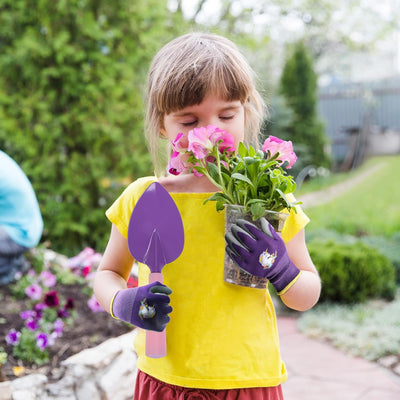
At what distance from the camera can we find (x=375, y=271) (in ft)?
13.5

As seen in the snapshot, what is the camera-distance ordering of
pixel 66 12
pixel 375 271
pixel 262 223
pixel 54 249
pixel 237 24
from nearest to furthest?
pixel 262 223, pixel 375 271, pixel 66 12, pixel 54 249, pixel 237 24

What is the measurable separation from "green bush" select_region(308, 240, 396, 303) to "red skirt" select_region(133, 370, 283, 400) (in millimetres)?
2909

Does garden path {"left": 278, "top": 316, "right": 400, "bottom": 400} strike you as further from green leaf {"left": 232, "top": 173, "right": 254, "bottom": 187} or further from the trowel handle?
green leaf {"left": 232, "top": 173, "right": 254, "bottom": 187}

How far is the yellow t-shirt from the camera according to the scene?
3.79ft

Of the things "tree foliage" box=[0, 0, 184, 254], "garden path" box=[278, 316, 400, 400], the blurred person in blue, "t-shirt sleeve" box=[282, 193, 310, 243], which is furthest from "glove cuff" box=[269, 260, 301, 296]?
"tree foliage" box=[0, 0, 184, 254]

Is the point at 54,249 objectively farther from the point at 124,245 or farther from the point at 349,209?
the point at 349,209

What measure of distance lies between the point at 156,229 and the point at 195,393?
1.26 ft

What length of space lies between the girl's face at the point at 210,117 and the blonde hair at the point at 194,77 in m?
0.01

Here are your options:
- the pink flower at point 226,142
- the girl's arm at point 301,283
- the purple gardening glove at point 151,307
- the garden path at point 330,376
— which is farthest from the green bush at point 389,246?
the purple gardening glove at point 151,307

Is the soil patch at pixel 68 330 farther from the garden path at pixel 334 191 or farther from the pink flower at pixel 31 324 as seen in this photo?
the garden path at pixel 334 191

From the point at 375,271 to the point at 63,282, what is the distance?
2420mm

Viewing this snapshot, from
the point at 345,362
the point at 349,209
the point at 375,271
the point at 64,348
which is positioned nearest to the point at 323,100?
the point at 349,209

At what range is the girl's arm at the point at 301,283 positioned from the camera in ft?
3.82

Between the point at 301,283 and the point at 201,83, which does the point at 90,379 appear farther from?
the point at 201,83
